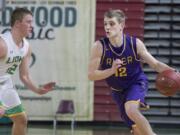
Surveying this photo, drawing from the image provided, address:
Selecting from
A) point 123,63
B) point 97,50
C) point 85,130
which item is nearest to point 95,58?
point 97,50

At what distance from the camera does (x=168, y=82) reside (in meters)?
8.36

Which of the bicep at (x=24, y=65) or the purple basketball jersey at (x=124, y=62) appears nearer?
the bicep at (x=24, y=65)

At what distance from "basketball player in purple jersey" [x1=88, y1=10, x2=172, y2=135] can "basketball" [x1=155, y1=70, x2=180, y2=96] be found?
0.29 feet

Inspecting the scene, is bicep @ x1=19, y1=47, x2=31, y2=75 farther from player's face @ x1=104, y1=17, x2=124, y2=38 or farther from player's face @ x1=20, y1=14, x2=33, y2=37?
player's face @ x1=104, y1=17, x2=124, y2=38

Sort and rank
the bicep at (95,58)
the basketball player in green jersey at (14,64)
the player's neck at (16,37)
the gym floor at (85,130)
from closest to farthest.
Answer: the basketball player in green jersey at (14,64) → the player's neck at (16,37) → the bicep at (95,58) → the gym floor at (85,130)

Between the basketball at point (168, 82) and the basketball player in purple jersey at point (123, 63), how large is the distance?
3.5 inches

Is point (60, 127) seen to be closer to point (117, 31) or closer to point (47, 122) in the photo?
point (47, 122)

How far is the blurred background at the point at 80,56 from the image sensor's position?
44.5 feet

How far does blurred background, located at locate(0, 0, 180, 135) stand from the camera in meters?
13.6

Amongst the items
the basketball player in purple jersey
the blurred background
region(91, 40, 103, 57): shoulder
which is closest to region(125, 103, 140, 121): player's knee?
the basketball player in purple jersey

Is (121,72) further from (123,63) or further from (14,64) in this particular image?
(14,64)

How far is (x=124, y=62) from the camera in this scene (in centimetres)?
855

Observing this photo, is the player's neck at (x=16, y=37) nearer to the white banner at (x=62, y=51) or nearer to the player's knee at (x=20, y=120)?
the player's knee at (x=20, y=120)

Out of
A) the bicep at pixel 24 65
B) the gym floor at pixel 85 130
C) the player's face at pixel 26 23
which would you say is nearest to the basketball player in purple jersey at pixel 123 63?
the bicep at pixel 24 65
